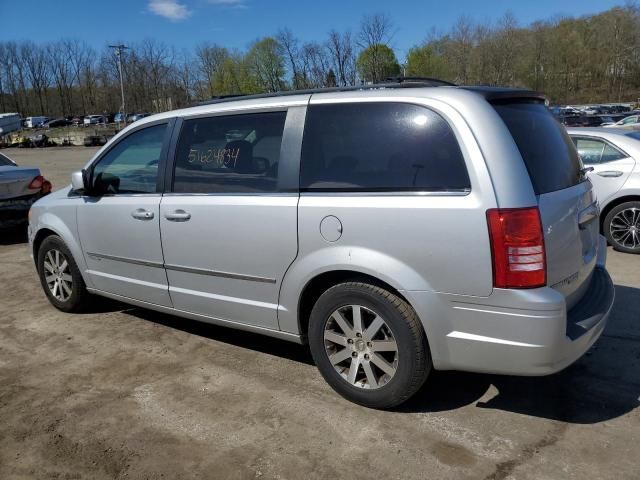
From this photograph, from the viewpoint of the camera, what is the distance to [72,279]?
16.4ft

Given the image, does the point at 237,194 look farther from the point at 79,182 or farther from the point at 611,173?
the point at 611,173

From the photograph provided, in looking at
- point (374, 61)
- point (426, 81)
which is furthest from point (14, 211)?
point (374, 61)

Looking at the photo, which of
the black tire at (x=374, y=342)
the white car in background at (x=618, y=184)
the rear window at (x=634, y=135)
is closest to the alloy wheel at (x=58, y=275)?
the black tire at (x=374, y=342)

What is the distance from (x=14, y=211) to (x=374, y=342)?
7470mm

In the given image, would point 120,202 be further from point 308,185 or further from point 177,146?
point 308,185

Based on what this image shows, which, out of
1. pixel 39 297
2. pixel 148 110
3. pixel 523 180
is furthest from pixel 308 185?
pixel 148 110

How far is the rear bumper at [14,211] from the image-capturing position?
852cm

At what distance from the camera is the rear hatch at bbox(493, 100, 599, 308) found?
286cm

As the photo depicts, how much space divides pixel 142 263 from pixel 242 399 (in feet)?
4.59

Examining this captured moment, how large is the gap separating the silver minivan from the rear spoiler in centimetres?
1

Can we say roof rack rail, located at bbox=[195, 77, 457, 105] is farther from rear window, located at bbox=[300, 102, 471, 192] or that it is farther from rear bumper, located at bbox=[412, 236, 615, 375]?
rear bumper, located at bbox=[412, 236, 615, 375]

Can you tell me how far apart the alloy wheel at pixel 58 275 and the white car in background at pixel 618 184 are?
583 centimetres

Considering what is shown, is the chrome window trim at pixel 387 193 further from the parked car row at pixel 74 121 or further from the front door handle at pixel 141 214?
the parked car row at pixel 74 121

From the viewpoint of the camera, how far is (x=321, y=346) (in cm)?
340
